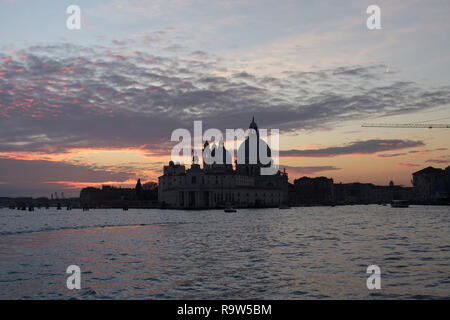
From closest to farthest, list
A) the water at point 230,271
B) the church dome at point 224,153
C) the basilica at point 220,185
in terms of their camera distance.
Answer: the water at point 230,271 → the basilica at point 220,185 → the church dome at point 224,153

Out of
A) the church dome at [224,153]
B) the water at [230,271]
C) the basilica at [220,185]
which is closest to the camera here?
→ the water at [230,271]

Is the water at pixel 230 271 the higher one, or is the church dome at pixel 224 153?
the church dome at pixel 224 153

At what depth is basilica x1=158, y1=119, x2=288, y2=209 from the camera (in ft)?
527

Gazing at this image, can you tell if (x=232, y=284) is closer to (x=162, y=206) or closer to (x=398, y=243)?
(x=398, y=243)

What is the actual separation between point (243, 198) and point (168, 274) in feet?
512

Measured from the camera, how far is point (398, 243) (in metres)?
27.7

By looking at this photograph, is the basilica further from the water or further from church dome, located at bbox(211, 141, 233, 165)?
the water

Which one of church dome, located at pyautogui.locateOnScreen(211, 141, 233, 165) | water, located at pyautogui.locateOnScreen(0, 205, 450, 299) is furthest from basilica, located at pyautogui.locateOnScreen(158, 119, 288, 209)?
water, located at pyautogui.locateOnScreen(0, 205, 450, 299)

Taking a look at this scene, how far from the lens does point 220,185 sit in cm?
16550

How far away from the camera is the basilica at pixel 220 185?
16075 centimetres

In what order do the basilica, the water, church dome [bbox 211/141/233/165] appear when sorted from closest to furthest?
1. the water
2. the basilica
3. church dome [bbox 211/141/233/165]

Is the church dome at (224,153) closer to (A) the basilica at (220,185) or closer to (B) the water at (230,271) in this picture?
(A) the basilica at (220,185)

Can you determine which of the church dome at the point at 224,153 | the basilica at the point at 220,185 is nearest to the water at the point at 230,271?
the basilica at the point at 220,185
